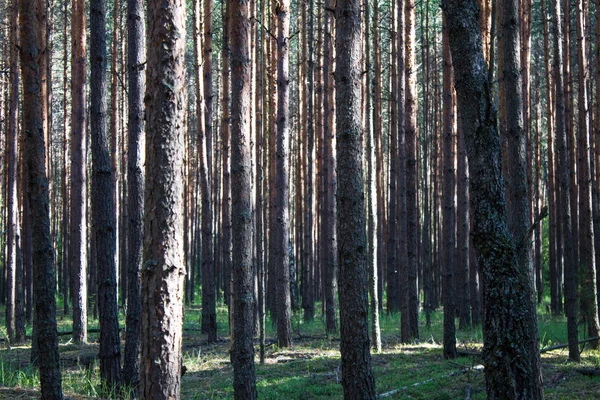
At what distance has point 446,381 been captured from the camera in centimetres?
868

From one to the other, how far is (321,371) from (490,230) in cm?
656

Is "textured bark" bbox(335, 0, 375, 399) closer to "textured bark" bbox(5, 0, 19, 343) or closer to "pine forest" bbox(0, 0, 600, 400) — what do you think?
"pine forest" bbox(0, 0, 600, 400)

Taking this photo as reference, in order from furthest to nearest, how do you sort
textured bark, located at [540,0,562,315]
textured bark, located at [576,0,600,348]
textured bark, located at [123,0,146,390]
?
1. textured bark, located at [540,0,562,315]
2. textured bark, located at [576,0,600,348]
3. textured bark, located at [123,0,146,390]

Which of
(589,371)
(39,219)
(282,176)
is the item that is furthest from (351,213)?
(282,176)

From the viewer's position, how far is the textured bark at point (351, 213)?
6.39 metres

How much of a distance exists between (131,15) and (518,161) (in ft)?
18.8

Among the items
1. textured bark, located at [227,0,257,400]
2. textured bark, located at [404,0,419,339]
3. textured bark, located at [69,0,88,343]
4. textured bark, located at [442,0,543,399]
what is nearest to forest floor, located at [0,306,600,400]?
textured bark, located at [69,0,88,343]

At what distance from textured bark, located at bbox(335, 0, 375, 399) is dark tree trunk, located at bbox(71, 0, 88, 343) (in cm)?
839

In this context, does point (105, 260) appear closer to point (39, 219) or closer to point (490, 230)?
point (39, 219)

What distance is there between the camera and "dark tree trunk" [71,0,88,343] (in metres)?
13.3

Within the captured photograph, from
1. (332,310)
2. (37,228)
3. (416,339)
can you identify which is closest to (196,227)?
(332,310)

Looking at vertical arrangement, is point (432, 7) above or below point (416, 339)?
above

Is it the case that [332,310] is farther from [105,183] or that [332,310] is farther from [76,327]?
[105,183]

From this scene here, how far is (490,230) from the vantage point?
15.1 feet
